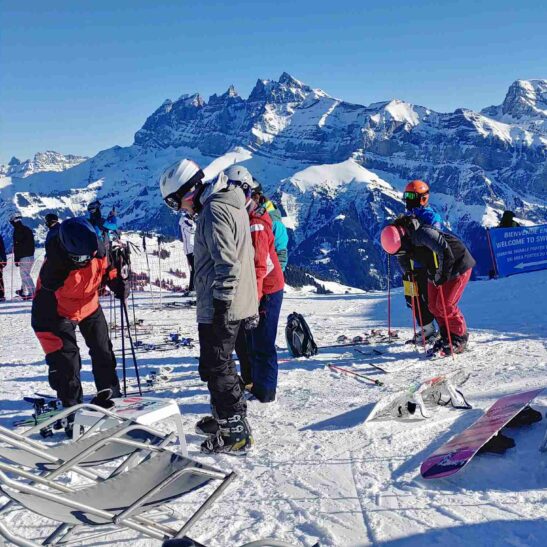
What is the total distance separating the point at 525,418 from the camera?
479 centimetres

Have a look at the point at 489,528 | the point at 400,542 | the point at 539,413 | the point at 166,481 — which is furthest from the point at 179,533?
the point at 539,413

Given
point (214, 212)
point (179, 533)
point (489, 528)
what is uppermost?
point (214, 212)

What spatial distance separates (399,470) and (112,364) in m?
3.22

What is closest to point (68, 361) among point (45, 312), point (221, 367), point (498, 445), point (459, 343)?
point (45, 312)

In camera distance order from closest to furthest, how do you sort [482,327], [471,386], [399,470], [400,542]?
[400,542] → [399,470] → [471,386] → [482,327]

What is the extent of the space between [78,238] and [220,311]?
1.62 m

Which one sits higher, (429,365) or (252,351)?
(252,351)

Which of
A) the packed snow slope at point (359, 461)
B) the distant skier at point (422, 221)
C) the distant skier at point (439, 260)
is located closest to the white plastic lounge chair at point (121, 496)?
the packed snow slope at point (359, 461)

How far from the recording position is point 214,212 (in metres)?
4.63

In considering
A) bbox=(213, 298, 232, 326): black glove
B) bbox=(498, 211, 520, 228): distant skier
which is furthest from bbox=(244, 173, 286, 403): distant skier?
bbox=(498, 211, 520, 228): distant skier

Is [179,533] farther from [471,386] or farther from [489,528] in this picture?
[471,386]

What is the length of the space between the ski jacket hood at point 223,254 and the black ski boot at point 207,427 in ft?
3.38

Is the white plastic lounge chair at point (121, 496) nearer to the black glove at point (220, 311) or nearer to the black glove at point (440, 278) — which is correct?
the black glove at point (220, 311)

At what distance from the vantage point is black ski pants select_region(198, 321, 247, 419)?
4742 mm
